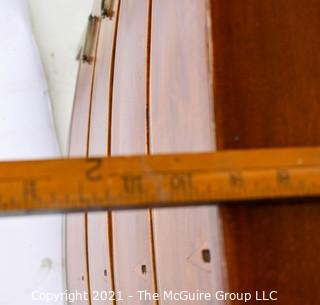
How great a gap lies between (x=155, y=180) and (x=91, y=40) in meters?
1.30

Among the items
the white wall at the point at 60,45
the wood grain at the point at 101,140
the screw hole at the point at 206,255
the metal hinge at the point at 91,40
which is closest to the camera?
the screw hole at the point at 206,255

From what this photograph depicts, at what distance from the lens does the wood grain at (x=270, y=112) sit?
0.69 metres

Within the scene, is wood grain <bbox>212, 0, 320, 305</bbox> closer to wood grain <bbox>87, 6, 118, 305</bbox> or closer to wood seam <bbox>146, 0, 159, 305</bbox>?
wood seam <bbox>146, 0, 159, 305</bbox>

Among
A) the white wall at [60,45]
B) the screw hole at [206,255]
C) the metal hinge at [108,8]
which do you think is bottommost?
the screw hole at [206,255]

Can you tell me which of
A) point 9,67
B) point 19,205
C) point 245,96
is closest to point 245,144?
point 245,96

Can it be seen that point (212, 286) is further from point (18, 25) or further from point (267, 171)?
point (18, 25)

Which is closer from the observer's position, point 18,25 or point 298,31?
point 298,31

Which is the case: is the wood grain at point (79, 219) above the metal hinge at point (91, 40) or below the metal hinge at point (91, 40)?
below

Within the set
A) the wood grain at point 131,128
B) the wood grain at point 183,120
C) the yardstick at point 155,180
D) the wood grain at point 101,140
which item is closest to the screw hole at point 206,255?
the wood grain at point 183,120

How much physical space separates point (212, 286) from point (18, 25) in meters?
2.14

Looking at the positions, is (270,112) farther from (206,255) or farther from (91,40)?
(91,40)

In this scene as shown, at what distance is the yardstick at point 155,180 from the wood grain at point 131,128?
38cm

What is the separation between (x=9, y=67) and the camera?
260 cm

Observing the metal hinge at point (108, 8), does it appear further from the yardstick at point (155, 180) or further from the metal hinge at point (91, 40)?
the yardstick at point (155, 180)
